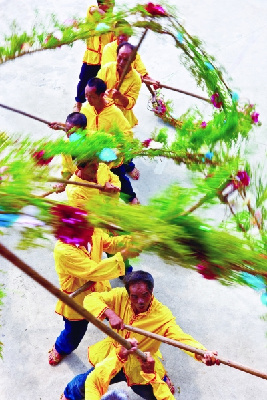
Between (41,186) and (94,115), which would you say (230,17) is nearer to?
(94,115)

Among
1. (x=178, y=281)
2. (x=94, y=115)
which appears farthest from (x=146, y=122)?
(x=178, y=281)

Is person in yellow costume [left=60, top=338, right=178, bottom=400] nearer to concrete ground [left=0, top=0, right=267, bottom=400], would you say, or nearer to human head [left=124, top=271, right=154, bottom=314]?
human head [left=124, top=271, right=154, bottom=314]

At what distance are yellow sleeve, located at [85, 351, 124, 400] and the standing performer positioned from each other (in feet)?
1.07

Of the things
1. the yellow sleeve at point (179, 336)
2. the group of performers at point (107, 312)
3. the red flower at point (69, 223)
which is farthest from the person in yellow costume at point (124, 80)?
the red flower at point (69, 223)

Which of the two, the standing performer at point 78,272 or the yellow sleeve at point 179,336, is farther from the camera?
the standing performer at point 78,272

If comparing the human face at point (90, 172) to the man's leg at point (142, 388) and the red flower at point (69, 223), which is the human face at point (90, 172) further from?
the red flower at point (69, 223)

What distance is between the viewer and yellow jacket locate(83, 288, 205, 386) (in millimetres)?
2191

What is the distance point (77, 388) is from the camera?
7.57 feet

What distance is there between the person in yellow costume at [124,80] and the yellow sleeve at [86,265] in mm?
1438

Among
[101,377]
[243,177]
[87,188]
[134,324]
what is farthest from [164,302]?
[243,177]

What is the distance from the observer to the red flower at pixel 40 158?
1150mm

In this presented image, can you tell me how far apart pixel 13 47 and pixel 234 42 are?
427 centimetres

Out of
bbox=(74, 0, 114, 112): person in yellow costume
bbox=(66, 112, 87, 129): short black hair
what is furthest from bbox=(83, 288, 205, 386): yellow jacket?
bbox=(74, 0, 114, 112): person in yellow costume

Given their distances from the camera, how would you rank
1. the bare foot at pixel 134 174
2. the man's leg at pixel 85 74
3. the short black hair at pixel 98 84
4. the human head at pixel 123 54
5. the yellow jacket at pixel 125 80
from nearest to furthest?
the short black hair at pixel 98 84 < the human head at pixel 123 54 < the yellow jacket at pixel 125 80 < the bare foot at pixel 134 174 < the man's leg at pixel 85 74
